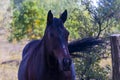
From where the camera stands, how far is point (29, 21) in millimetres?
11969

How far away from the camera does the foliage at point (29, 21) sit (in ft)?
39.2

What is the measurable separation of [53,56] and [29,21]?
27.9 ft

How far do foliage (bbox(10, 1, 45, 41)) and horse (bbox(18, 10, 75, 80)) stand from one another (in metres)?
7.77

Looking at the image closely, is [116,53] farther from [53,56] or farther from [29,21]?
[29,21]

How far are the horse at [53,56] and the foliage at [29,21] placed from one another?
777cm

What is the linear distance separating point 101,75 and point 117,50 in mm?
4878

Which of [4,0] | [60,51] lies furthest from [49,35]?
[4,0]

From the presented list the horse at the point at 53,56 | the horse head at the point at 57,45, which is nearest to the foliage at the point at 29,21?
the horse at the point at 53,56

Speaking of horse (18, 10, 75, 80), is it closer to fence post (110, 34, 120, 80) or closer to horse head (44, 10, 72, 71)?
horse head (44, 10, 72, 71)

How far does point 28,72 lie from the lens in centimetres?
427

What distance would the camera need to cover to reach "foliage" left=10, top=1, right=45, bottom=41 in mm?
11953

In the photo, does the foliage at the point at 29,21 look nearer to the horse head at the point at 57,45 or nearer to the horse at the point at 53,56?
the horse at the point at 53,56

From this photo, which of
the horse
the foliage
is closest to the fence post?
the horse

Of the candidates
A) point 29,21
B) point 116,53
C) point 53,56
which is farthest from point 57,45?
point 29,21
